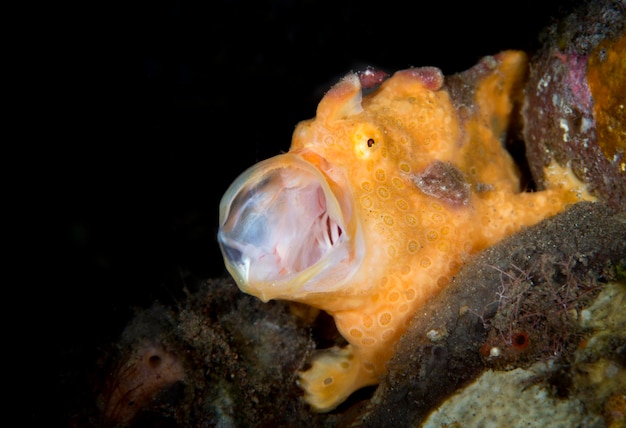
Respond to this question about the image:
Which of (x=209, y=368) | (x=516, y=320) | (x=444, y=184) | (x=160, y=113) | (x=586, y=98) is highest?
(x=160, y=113)

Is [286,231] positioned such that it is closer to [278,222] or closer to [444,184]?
[278,222]

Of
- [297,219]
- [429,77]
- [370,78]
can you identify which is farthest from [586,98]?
[297,219]

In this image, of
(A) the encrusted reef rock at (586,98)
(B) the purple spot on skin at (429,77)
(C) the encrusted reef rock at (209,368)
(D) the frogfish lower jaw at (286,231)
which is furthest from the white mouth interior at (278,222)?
(A) the encrusted reef rock at (586,98)

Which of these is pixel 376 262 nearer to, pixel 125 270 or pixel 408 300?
pixel 408 300

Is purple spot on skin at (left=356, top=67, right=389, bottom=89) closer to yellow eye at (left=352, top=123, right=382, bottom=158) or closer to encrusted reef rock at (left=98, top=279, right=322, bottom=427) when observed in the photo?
yellow eye at (left=352, top=123, right=382, bottom=158)

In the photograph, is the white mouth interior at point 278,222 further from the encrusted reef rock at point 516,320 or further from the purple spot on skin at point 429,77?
the purple spot on skin at point 429,77
